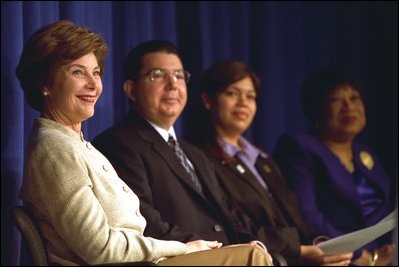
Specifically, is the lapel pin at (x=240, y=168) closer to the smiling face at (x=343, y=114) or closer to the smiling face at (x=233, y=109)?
the smiling face at (x=233, y=109)

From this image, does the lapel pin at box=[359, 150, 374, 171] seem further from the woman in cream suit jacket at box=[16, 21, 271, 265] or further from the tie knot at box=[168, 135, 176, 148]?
the woman in cream suit jacket at box=[16, 21, 271, 265]

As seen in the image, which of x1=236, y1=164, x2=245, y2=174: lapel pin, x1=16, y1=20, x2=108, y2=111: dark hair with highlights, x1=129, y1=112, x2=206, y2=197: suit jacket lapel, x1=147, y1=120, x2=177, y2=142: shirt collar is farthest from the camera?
x1=236, y1=164, x2=245, y2=174: lapel pin

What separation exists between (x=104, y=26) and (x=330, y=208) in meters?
1.20

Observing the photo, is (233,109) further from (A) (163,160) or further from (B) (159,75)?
(A) (163,160)

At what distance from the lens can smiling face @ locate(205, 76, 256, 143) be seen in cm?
354

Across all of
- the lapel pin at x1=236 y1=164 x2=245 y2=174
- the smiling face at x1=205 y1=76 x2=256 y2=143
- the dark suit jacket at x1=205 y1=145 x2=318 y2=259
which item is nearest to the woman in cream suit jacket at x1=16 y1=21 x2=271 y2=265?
the dark suit jacket at x1=205 y1=145 x2=318 y2=259

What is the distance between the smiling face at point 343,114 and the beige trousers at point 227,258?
1743 mm

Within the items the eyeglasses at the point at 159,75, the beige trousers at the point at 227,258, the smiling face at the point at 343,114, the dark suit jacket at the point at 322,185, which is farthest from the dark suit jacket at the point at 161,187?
the smiling face at the point at 343,114

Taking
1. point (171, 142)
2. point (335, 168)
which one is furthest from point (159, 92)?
point (335, 168)

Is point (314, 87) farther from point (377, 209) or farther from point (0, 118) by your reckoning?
point (0, 118)

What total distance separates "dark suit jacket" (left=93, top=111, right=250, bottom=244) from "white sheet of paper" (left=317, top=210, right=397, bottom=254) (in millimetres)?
435

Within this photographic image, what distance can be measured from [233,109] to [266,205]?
405 mm

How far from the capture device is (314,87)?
3973 mm

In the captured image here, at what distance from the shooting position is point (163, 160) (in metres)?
2.93
